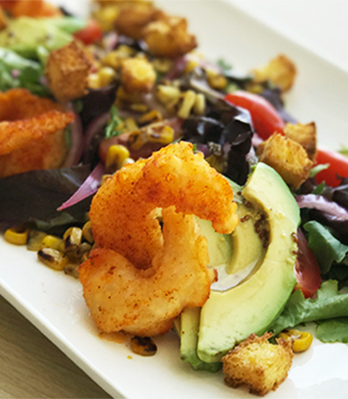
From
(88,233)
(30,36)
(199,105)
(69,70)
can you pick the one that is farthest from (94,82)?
(88,233)

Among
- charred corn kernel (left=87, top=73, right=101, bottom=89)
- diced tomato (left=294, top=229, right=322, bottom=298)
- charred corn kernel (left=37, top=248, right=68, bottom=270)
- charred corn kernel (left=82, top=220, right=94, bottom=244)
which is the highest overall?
diced tomato (left=294, top=229, right=322, bottom=298)

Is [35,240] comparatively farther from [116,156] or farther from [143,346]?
[143,346]

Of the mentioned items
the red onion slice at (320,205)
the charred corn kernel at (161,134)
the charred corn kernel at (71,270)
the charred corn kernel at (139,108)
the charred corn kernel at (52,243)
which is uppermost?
the red onion slice at (320,205)

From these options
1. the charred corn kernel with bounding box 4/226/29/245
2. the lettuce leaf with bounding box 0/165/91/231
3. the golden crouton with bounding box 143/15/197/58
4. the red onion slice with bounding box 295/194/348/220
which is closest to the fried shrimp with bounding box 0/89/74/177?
the lettuce leaf with bounding box 0/165/91/231

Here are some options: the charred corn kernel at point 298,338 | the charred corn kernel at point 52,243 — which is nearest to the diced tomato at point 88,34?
the charred corn kernel at point 52,243

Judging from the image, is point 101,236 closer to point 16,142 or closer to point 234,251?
point 234,251

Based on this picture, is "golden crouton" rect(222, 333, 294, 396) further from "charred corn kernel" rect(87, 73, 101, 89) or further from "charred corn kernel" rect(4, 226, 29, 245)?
"charred corn kernel" rect(87, 73, 101, 89)

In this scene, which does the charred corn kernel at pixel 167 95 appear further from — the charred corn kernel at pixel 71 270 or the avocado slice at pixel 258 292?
the charred corn kernel at pixel 71 270
